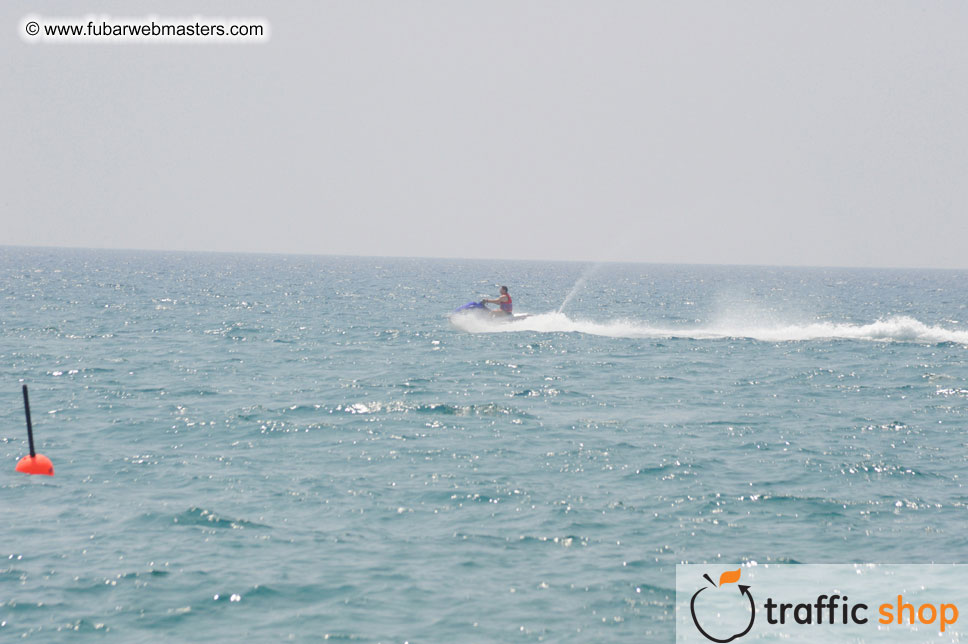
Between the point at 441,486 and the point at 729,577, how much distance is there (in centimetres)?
591

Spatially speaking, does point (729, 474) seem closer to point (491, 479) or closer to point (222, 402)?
point (491, 479)

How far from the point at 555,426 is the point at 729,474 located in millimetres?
5674

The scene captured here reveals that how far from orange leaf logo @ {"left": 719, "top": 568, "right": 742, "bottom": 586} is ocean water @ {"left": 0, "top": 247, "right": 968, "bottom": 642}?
46 centimetres

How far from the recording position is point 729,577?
12.4 m

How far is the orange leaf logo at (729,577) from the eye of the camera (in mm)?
12268

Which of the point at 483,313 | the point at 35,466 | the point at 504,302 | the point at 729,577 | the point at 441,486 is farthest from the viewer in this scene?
the point at 483,313

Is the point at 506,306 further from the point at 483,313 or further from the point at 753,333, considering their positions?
the point at 753,333

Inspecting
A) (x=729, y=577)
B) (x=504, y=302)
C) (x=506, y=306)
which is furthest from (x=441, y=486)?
(x=506, y=306)

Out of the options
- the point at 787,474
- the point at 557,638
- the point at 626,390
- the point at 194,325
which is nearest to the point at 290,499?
the point at 557,638

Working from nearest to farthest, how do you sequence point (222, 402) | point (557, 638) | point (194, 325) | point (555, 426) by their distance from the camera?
point (557, 638), point (555, 426), point (222, 402), point (194, 325)

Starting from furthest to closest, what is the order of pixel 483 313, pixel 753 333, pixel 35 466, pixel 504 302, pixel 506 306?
pixel 753 333
pixel 483 313
pixel 506 306
pixel 504 302
pixel 35 466

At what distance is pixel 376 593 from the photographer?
38.1 ft

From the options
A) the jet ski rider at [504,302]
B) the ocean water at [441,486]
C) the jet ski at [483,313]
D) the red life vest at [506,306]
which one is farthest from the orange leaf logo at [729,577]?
the jet ski at [483,313]

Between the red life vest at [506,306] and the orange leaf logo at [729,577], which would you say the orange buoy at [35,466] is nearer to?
the orange leaf logo at [729,577]
